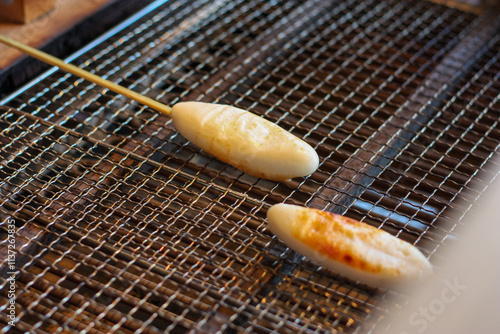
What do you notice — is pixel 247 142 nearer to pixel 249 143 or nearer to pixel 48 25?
pixel 249 143

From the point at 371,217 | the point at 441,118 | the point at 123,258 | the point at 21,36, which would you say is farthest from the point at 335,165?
the point at 21,36

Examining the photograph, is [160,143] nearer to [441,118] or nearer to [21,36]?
[21,36]

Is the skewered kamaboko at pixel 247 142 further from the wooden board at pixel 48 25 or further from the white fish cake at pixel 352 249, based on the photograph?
the wooden board at pixel 48 25

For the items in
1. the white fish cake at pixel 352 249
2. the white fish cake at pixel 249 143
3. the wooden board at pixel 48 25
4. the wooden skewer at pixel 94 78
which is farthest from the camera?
the wooden board at pixel 48 25

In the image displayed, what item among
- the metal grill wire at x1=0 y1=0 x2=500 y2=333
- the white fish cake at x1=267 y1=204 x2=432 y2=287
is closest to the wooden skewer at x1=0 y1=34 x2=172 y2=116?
the metal grill wire at x1=0 y1=0 x2=500 y2=333

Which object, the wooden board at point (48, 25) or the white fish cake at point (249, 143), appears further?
the wooden board at point (48, 25)

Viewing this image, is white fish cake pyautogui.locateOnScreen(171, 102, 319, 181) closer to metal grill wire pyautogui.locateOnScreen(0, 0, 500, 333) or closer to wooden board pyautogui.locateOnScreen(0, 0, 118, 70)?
metal grill wire pyautogui.locateOnScreen(0, 0, 500, 333)

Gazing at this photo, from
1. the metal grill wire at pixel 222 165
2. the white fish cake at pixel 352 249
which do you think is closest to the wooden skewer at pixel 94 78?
the metal grill wire at pixel 222 165
